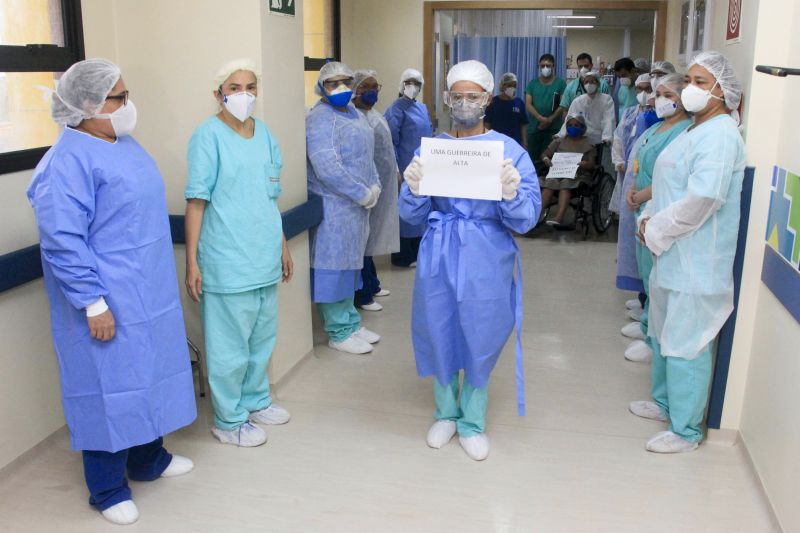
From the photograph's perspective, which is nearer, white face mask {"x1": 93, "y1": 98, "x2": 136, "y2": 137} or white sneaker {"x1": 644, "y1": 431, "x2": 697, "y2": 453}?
white face mask {"x1": 93, "y1": 98, "x2": 136, "y2": 137}

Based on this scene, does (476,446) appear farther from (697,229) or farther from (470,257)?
(697,229)

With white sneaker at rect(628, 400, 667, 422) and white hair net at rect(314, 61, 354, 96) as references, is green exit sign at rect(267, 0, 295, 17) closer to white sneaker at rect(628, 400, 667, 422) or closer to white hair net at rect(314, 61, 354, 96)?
white hair net at rect(314, 61, 354, 96)

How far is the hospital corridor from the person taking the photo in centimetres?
222

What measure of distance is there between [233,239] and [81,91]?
0.74 meters

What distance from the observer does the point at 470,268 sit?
2.55m

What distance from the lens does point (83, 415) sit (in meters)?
2.23

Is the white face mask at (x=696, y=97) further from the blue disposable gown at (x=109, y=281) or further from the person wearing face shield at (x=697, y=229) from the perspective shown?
the blue disposable gown at (x=109, y=281)

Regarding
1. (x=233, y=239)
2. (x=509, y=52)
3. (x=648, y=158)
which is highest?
(x=509, y=52)

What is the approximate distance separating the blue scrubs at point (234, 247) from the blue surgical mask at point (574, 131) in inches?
163

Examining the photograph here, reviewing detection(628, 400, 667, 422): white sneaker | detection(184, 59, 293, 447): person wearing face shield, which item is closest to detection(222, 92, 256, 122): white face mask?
detection(184, 59, 293, 447): person wearing face shield

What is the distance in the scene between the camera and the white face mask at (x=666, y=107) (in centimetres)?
332

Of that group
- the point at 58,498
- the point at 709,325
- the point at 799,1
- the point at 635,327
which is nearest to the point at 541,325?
the point at 635,327

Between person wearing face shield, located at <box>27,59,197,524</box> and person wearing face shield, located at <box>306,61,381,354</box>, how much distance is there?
1.29 meters

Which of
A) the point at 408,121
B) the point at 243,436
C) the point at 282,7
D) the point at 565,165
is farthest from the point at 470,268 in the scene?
the point at 565,165
